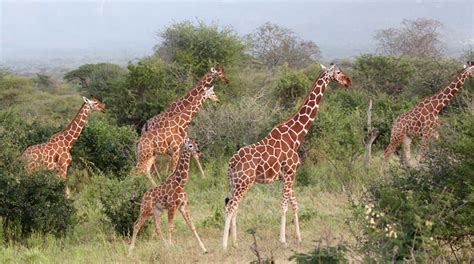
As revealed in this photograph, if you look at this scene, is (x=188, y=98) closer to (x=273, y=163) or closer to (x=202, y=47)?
(x=273, y=163)

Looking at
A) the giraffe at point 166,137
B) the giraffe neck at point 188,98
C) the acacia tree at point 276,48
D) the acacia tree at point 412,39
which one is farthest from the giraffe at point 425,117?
the acacia tree at point 276,48

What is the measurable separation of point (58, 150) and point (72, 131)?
0.44 m

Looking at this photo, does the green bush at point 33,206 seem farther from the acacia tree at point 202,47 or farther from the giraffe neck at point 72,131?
the acacia tree at point 202,47

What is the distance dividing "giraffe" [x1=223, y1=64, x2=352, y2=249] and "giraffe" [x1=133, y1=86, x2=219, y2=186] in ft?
9.53

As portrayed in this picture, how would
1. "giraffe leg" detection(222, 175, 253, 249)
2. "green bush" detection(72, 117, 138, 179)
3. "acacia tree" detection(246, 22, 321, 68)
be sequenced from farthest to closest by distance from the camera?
"acacia tree" detection(246, 22, 321, 68) < "green bush" detection(72, 117, 138, 179) < "giraffe leg" detection(222, 175, 253, 249)

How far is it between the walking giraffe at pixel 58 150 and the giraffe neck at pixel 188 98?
126 centimetres

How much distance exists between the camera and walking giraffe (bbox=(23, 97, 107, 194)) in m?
10.4

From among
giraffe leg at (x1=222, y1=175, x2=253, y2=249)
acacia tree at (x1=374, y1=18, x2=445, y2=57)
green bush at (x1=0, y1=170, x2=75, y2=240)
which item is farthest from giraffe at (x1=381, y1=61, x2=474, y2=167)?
acacia tree at (x1=374, y1=18, x2=445, y2=57)

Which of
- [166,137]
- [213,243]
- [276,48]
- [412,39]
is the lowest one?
[276,48]

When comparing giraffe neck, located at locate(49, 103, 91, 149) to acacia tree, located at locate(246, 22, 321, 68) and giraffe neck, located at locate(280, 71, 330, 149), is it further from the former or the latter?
acacia tree, located at locate(246, 22, 321, 68)

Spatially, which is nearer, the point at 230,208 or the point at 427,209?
the point at 427,209

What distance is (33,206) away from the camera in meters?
8.67

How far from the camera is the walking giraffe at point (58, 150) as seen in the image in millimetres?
10375

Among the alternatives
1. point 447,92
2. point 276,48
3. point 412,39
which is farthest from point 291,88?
point 412,39
